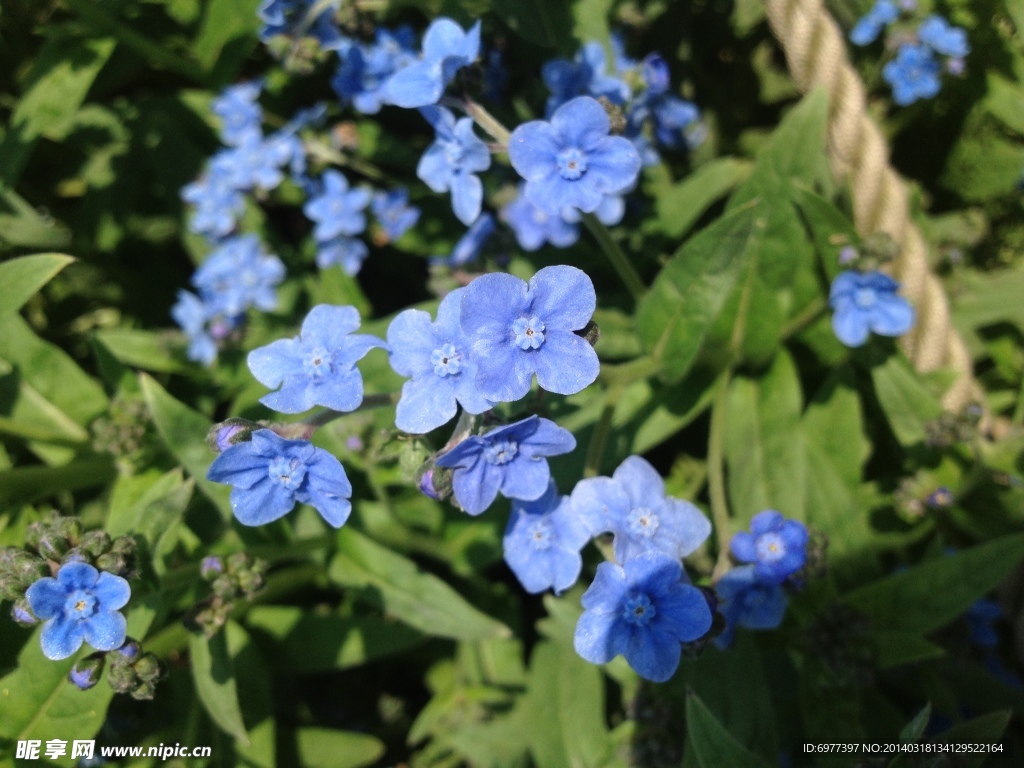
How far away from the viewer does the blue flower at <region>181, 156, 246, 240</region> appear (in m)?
3.72

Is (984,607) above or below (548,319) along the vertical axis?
below

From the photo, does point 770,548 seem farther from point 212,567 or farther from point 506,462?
point 212,567

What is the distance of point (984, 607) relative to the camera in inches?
138

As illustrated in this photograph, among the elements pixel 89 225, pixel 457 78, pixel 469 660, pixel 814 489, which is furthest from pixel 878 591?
pixel 89 225

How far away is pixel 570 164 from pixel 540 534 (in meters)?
1.10

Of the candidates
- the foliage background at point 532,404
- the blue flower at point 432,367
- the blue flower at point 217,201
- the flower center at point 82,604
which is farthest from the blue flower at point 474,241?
the flower center at point 82,604

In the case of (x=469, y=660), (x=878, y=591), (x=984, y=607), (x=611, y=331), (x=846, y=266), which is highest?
(x=846, y=266)

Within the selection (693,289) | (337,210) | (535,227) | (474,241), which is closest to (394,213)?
(337,210)

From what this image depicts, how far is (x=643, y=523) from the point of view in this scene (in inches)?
92.3

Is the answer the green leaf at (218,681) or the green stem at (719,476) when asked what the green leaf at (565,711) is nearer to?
the green stem at (719,476)

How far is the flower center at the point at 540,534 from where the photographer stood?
234cm

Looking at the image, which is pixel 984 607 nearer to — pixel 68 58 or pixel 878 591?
pixel 878 591

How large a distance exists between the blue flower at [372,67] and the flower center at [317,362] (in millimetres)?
1597

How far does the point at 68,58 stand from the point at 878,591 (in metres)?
3.97
